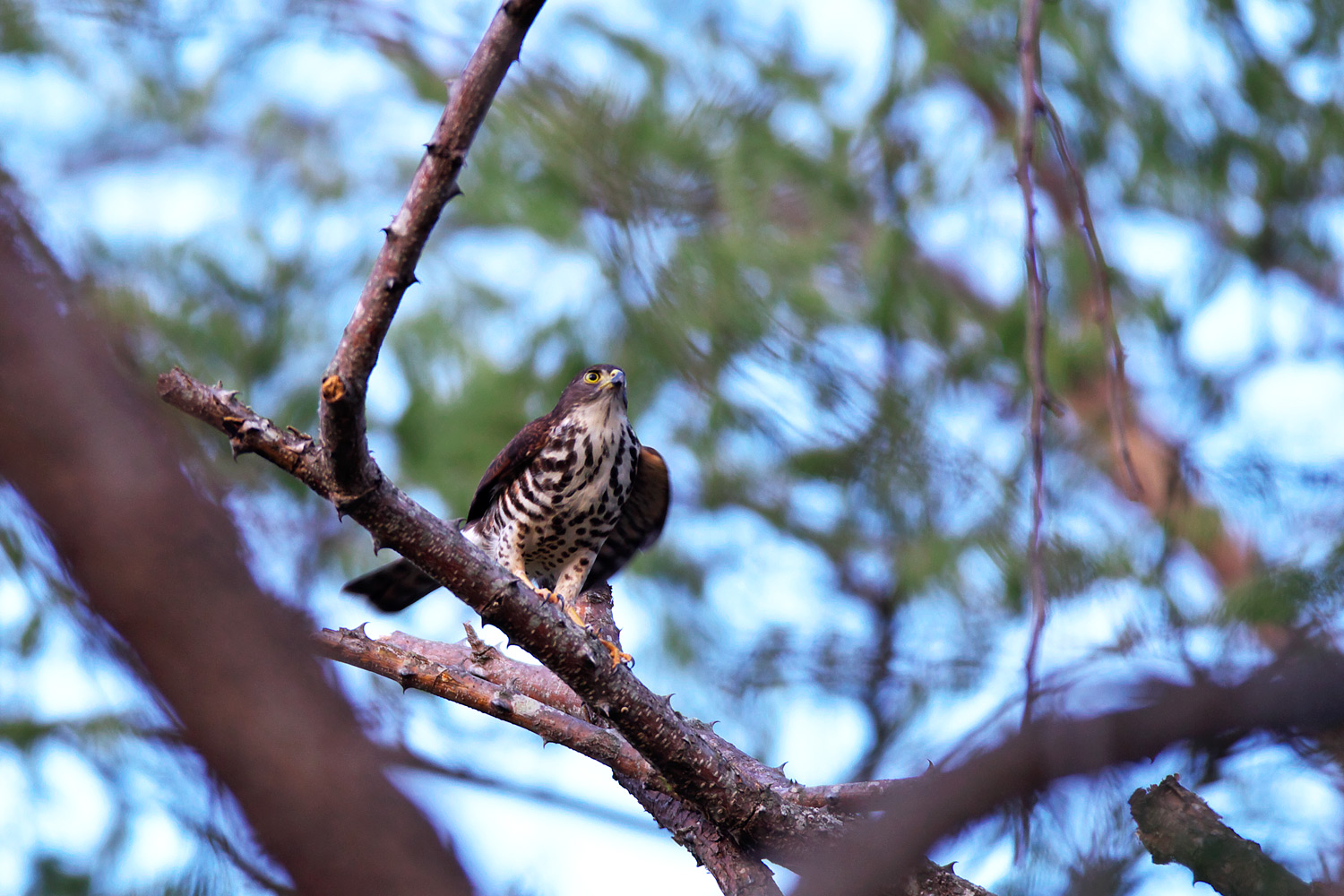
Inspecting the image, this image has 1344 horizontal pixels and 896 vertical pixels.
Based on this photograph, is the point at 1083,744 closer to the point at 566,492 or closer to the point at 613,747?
the point at 613,747

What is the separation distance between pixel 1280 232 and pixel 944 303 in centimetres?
175

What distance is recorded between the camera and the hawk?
4.82 metres

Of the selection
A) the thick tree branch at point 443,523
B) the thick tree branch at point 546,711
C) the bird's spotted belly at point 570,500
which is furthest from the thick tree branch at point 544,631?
the bird's spotted belly at point 570,500

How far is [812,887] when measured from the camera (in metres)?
1.49

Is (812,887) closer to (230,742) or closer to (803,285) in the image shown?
(230,742)

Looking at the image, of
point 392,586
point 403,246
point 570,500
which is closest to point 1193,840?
point 403,246

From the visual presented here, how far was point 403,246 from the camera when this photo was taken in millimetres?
2039

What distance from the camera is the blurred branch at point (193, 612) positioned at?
0.87m

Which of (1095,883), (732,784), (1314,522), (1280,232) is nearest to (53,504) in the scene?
(1095,883)

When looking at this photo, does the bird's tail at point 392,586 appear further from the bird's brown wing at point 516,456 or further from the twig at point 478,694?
the twig at point 478,694

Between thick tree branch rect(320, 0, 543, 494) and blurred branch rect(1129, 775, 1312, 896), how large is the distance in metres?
1.71

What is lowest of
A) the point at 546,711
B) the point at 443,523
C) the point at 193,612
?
the point at 193,612

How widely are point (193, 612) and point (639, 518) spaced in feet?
14.2

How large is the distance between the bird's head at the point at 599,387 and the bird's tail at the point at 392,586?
995 mm
